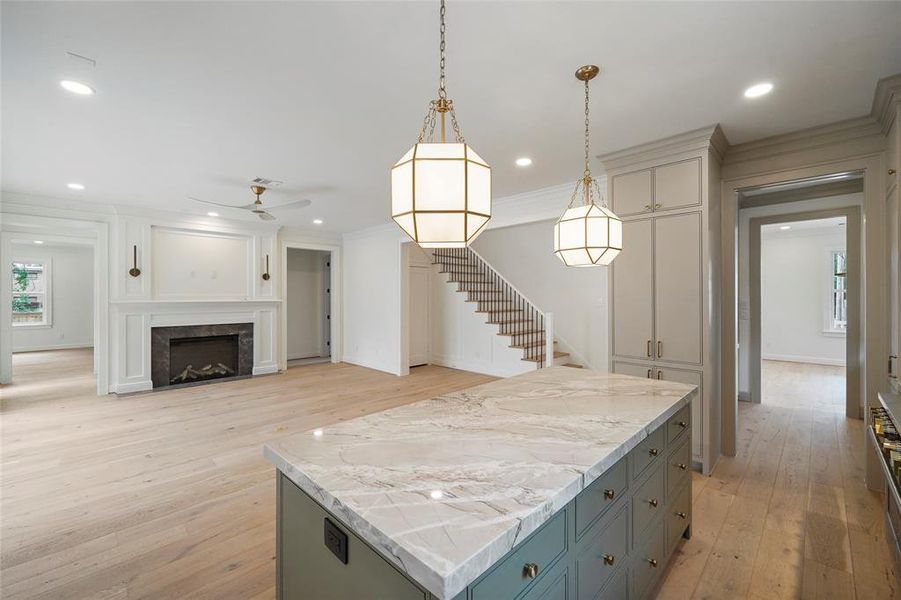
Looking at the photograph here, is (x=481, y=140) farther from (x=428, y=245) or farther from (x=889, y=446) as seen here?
(x=889, y=446)

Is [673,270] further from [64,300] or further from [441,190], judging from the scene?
[64,300]

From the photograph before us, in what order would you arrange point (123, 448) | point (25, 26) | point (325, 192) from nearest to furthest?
point (25, 26) < point (123, 448) < point (325, 192)

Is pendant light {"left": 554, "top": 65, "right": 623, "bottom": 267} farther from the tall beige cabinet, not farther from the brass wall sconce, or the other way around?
the brass wall sconce

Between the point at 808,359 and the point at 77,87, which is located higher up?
the point at 77,87

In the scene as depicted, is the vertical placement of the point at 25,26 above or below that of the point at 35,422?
above

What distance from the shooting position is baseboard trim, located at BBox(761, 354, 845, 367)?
24.4ft

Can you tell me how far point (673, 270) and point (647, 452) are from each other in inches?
77.3

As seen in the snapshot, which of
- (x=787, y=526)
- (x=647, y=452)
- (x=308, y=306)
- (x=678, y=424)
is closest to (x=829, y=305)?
(x=787, y=526)

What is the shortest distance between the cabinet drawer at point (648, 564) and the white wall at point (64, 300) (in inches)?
502

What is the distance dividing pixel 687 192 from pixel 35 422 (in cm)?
689

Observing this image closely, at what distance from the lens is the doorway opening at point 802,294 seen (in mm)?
4234

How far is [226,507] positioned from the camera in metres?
2.56

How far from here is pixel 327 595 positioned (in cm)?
115

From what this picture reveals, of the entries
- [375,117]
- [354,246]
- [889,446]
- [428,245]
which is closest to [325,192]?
[375,117]
